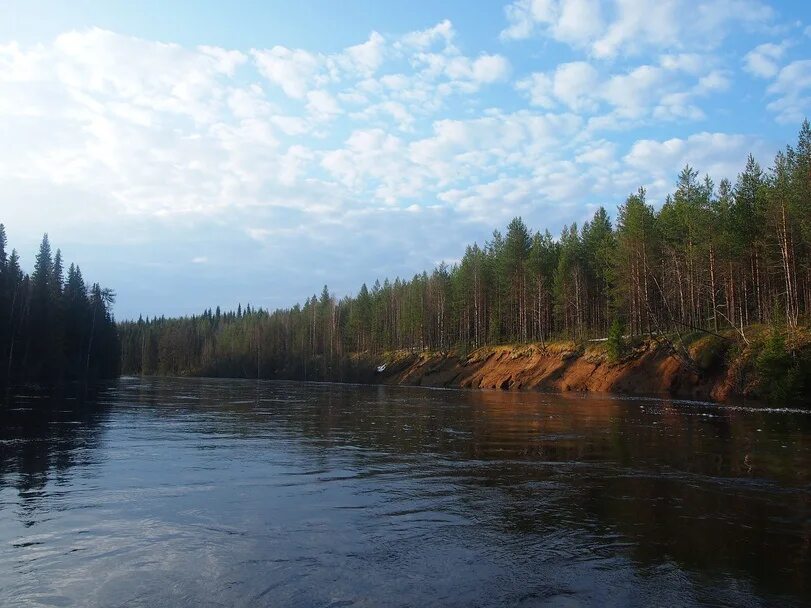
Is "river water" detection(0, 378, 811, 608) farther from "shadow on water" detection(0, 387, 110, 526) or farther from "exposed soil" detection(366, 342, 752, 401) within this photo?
"exposed soil" detection(366, 342, 752, 401)

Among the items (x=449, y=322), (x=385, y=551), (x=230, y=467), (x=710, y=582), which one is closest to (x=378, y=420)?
(x=230, y=467)

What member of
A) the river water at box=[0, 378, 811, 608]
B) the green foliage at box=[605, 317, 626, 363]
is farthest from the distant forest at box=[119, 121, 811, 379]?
the river water at box=[0, 378, 811, 608]

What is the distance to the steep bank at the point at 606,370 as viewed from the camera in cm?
5069

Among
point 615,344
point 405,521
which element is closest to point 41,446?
point 405,521

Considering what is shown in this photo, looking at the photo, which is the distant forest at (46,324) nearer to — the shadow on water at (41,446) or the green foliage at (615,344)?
the shadow on water at (41,446)

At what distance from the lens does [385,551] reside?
9.88 metres

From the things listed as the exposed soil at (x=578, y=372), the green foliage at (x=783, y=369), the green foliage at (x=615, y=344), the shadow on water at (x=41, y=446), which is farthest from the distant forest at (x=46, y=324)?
the green foliage at (x=783, y=369)

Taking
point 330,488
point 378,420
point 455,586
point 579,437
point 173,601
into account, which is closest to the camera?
point 173,601

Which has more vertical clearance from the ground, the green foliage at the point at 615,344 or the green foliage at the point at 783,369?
the green foliage at the point at 615,344

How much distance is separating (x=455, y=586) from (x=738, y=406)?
3970cm

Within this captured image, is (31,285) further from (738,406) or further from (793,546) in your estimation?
(793,546)

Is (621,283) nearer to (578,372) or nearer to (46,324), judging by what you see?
(578,372)

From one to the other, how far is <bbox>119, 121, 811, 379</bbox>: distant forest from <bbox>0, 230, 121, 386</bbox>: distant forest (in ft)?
167

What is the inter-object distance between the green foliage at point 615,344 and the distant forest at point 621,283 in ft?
4.19
